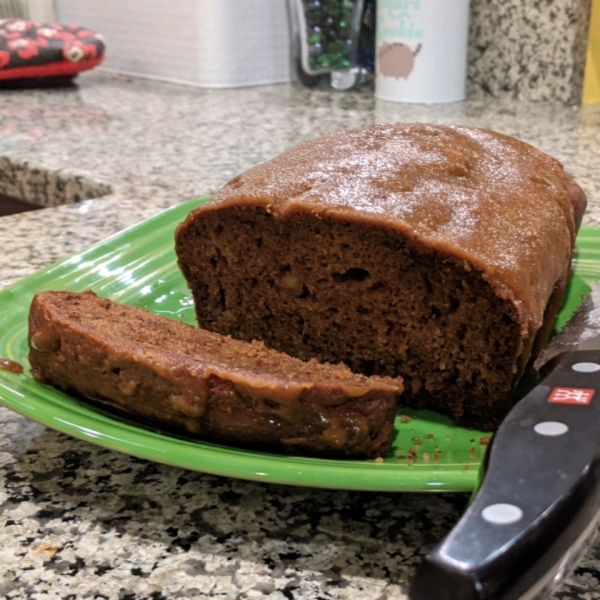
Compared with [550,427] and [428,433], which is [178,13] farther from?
[550,427]

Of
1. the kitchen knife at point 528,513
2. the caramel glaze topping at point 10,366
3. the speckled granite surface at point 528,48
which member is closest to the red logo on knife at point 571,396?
the kitchen knife at point 528,513

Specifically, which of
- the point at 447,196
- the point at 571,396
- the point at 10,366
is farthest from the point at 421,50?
the point at 571,396

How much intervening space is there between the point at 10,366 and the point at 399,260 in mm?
575

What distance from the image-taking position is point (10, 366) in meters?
1.06

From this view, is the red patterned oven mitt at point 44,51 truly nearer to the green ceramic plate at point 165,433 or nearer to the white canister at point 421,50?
the white canister at point 421,50

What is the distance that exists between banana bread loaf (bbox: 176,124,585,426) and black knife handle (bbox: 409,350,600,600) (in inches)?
13.8

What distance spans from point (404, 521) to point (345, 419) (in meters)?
0.14

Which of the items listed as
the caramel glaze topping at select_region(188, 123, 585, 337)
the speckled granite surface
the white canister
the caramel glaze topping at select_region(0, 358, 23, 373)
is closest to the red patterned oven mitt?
the white canister

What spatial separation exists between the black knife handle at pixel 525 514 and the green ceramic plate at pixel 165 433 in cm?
12

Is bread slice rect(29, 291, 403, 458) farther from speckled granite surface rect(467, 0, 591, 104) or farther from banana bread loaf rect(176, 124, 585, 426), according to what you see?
speckled granite surface rect(467, 0, 591, 104)

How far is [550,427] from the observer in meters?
0.69

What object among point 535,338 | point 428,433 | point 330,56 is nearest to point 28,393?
point 428,433

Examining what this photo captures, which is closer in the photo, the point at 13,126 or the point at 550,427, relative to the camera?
the point at 550,427

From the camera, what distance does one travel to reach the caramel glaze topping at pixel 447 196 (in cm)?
104
